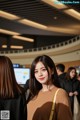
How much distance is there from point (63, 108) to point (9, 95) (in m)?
0.49

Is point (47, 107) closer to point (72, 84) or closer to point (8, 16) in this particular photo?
point (72, 84)

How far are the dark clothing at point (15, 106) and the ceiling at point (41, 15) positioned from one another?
19.1 meters

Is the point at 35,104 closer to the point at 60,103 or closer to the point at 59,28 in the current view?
the point at 60,103

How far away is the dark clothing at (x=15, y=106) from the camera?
2.05 meters

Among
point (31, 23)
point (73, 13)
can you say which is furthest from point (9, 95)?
point (31, 23)

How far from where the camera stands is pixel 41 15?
27797mm

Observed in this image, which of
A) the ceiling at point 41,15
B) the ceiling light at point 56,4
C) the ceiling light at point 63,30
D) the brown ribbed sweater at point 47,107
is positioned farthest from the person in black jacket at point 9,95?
the ceiling light at point 63,30

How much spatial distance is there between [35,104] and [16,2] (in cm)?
2184

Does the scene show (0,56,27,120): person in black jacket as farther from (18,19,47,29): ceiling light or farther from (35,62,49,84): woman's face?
(18,19,47,29): ceiling light

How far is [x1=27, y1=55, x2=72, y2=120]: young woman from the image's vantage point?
2.37 metres

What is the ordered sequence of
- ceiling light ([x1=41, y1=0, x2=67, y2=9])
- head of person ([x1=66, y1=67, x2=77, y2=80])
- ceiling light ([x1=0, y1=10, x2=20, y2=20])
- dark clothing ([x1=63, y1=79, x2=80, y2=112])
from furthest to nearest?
ceiling light ([x1=0, y1=10, x2=20, y2=20]) → ceiling light ([x1=41, y1=0, x2=67, y2=9]) → dark clothing ([x1=63, y1=79, x2=80, y2=112]) → head of person ([x1=66, y1=67, x2=77, y2=80])

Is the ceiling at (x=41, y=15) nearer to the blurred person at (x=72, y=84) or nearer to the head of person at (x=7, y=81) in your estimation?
the blurred person at (x=72, y=84)

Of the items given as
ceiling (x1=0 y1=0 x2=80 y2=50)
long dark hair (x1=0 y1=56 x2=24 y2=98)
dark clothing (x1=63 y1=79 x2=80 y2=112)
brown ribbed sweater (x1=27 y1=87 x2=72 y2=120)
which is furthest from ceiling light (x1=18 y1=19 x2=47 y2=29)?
long dark hair (x1=0 y1=56 x2=24 y2=98)

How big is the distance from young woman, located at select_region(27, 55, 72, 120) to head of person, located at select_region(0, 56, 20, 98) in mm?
381
